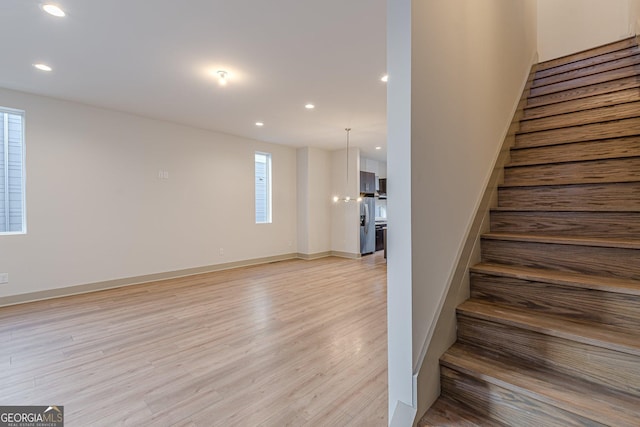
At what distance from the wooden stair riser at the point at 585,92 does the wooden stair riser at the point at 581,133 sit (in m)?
0.58

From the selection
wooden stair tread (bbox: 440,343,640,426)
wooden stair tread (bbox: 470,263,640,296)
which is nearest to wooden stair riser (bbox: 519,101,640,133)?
wooden stair tread (bbox: 470,263,640,296)

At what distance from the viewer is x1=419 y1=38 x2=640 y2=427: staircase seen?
41.1 inches

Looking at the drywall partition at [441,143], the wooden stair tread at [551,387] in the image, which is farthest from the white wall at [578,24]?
the wooden stair tread at [551,387]

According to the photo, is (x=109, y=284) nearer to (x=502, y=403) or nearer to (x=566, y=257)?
(x=502, y=403)

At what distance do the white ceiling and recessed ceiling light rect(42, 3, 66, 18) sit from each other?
0.17ft

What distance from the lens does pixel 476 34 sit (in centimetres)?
177

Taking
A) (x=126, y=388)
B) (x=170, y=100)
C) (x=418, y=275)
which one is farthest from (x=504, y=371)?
(x=170, y=100)

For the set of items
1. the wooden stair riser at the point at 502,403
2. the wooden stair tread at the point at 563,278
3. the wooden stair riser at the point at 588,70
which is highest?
the wooden stair riser at the point at 588,70

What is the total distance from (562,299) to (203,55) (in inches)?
130

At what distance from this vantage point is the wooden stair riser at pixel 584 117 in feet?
6.77

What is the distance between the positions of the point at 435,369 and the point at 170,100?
430 centimetres

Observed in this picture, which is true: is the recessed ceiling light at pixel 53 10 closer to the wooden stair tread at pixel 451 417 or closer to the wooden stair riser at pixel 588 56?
the wooden stair tread at pixel 451 417

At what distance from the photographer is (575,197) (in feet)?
5.65

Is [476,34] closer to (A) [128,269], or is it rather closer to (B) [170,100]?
(B) [170,100]
